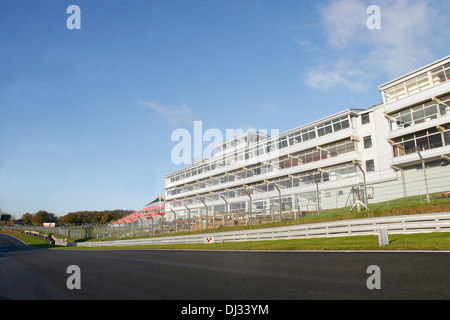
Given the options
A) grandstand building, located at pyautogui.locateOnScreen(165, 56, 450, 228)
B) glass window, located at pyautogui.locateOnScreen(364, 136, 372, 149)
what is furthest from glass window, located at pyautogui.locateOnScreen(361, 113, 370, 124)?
glass window, located at pyautogui.locateOnScreen(364, 136, 372, 149)

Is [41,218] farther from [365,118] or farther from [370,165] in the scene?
[365,118]

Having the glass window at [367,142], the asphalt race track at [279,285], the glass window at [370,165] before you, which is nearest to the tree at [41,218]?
the glass window at [370,165]

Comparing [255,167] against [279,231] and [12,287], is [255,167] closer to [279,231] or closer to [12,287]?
[279,231]

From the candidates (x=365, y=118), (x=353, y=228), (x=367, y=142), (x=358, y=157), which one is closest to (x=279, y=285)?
(x=353, y=228)

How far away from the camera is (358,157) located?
37.2 meters

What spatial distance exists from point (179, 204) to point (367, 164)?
44.5 metres

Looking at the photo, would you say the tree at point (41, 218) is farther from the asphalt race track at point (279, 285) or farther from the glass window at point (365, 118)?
the asphalt race track at point (279, 285)

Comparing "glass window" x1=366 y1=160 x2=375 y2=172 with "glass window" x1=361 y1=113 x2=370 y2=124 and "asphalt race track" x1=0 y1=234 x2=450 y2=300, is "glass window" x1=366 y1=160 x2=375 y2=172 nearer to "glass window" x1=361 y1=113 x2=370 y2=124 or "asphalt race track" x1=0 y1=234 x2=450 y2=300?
"glass window" x1=361 y1=113 x2=370 y2=124

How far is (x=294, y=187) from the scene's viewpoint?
43.6m

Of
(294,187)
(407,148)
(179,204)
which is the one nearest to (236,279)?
(407,148)

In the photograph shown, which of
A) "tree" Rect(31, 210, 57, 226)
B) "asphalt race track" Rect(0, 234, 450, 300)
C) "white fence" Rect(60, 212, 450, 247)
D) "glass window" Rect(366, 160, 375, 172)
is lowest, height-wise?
"asphalt race track" Rect(0, 234, 450, 300)

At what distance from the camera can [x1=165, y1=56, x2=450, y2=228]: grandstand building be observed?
26438 millimetres

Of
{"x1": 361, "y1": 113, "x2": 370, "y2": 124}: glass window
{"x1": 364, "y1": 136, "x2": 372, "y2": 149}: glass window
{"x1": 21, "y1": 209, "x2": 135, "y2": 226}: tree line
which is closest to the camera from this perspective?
{"x1": 364, "y1": 136, "x2": 372, "y2": 149}: glass window
